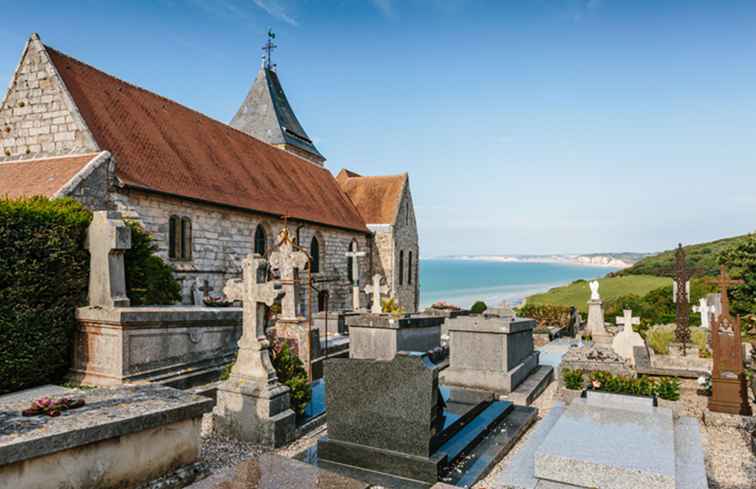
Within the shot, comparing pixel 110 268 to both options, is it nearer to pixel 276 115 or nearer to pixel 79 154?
pixel 79 154

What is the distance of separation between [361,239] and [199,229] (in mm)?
11313

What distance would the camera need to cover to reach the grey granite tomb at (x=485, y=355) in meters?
8.29

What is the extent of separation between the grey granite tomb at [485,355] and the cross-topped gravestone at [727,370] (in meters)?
2.88

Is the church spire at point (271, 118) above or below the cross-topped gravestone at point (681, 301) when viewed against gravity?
above

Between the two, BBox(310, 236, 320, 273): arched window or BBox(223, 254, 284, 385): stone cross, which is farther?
BBox(310, 236, 320, 273): arched window

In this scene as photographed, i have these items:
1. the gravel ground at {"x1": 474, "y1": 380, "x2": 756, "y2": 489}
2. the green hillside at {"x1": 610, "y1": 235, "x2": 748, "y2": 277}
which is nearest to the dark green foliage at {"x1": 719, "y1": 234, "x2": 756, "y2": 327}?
the green hillside at {"x1": 610, "y1": 235, "x2": 748, "y2": 277}

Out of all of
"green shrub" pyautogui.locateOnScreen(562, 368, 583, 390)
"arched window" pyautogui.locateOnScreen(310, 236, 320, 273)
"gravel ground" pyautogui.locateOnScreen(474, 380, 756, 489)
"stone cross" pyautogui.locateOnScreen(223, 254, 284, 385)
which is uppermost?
"arched window" pyautogui.locateOnScreen(310, 236, 320, 273)

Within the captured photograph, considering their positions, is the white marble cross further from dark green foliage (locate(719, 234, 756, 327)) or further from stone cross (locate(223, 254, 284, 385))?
stone cross (locate(223, 254, 284, 385))

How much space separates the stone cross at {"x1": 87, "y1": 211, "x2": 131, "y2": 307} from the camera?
26.3 ft

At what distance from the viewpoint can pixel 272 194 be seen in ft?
60.3

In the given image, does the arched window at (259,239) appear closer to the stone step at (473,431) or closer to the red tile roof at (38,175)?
the red tile roof at (38,175)

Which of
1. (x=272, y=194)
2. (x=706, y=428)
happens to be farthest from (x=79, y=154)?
(x=706, y=428)

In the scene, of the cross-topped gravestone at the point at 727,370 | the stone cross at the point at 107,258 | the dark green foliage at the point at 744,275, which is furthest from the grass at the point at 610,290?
the stone cross at the point at 107,258

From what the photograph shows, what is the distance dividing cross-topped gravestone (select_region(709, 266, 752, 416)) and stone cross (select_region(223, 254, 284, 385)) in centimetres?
641
